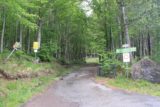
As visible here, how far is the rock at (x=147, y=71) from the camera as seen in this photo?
23.3 metres

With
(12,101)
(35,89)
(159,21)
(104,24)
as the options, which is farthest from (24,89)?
(104,24)

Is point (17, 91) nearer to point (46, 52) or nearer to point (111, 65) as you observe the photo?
point (111, 65)

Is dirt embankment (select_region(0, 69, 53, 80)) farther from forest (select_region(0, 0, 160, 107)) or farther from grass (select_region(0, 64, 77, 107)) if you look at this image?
grass (select_region(0, 64, 77, 107))

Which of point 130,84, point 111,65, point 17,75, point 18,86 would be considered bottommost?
point 130,84

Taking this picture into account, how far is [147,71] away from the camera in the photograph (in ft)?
77.7

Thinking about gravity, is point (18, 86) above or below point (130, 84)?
above

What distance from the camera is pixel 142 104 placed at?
501 inches

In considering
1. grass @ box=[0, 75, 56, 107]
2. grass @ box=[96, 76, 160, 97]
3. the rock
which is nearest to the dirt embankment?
grass @ box=[0, 75, 56, 107]

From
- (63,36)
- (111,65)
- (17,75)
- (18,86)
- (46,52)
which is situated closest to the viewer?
(18,86)

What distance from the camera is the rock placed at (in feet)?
76.5

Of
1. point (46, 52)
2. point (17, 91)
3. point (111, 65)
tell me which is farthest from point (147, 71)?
point (46, 52)

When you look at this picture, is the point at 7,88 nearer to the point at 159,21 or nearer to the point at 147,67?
the point at 147,67

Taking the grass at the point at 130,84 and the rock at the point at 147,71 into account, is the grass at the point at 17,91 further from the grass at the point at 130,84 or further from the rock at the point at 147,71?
the rock at the point at 147,71

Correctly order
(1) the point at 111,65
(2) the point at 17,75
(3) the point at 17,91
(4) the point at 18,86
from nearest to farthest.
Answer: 1. (3) the point at 17,91
2. (4) the point at 18,86
3. (2) the point at 17,75
4. (1) the point at 111,65
